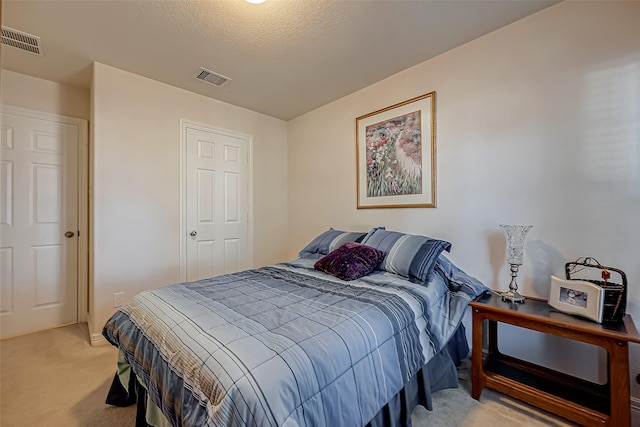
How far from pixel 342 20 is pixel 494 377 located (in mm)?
2580

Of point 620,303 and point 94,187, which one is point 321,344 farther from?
point 94,187

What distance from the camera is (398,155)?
272 cm

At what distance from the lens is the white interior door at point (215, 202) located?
3.13 metres

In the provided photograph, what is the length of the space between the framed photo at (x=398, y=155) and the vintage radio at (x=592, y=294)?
1048mm

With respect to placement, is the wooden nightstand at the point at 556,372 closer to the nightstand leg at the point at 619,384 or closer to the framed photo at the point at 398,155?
the nightstand leg at the point at 619,384

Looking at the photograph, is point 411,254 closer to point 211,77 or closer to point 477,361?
point 477,361

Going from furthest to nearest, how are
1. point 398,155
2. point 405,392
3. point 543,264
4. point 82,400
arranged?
point 398,155 < point 543,264 < point 82,400 < point 405,392

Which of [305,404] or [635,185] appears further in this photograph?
[635,185]

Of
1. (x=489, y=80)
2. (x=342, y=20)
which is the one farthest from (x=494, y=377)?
(x=342, y=20)

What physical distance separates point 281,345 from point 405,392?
0.82 metres

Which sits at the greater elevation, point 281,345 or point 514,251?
point 514,251

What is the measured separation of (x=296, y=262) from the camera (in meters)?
2.63

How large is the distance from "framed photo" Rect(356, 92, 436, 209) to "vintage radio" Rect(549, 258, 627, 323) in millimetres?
1048

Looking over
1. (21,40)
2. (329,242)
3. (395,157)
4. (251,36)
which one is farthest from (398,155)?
(21,40)
